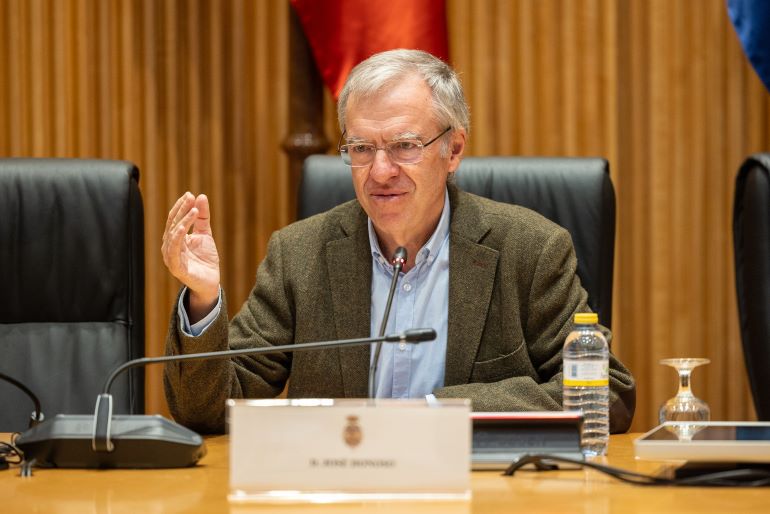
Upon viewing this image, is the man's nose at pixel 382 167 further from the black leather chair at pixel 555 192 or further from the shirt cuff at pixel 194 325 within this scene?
the shirt cuff at pixel 194 325

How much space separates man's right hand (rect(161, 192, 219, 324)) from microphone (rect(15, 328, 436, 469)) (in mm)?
364

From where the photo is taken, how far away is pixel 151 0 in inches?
136

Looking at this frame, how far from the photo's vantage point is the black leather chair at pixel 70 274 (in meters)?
2.35

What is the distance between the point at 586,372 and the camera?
1.67 meters

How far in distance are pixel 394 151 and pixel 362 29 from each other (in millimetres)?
1077

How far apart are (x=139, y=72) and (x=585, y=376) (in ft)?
7.36

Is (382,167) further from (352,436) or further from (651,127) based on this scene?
(651,127)

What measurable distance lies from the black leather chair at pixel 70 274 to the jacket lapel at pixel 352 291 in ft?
1.49

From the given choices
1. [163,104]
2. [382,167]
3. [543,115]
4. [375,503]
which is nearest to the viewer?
[375,503]

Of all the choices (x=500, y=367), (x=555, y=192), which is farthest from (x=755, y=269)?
(x=500, y=367)

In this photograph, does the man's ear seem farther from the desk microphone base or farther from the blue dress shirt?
the desk microphone base

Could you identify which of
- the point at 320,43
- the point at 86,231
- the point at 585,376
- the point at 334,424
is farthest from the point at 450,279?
the point at 320,43

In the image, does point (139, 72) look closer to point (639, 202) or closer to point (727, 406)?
point (639, 202)

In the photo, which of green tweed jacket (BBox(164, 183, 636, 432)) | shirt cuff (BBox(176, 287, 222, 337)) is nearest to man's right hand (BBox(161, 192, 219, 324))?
shirt cuff (BBox(176, 287, 222, 337))
